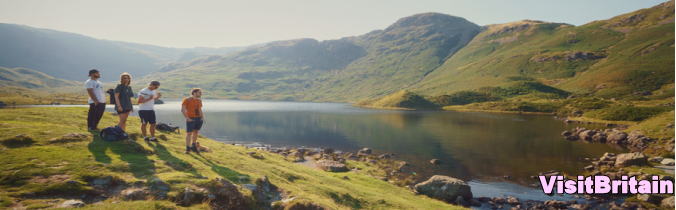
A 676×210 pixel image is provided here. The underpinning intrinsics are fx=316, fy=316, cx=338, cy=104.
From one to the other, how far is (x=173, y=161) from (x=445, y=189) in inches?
885

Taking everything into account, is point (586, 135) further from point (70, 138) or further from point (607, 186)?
point (70, 138)

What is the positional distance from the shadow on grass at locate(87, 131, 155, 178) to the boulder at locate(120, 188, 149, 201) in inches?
57.6

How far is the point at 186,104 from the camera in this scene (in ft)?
64.4

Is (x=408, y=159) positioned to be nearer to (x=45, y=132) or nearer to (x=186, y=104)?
(x=186, y=104)

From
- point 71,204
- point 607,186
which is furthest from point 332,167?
point 607,186

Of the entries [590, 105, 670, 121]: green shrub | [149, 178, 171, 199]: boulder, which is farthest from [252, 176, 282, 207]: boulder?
[590, 105, 670, 121]: green shrub

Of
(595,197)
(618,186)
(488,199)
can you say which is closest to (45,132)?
(488,199)

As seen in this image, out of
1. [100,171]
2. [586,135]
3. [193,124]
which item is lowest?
[586,135]

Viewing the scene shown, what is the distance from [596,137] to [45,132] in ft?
286

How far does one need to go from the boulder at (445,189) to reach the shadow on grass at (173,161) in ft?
69.0

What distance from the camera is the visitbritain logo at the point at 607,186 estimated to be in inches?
1219

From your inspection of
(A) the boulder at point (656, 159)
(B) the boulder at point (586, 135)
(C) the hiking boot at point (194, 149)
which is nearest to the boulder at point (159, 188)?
(C) the hiking boot at point (194, 149)

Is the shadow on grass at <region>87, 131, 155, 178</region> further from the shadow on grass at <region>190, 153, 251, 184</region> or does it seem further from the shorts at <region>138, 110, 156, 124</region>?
the shadow on grass at <region>190, 153, 251, 184</region>

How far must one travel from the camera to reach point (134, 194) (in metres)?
11.5
